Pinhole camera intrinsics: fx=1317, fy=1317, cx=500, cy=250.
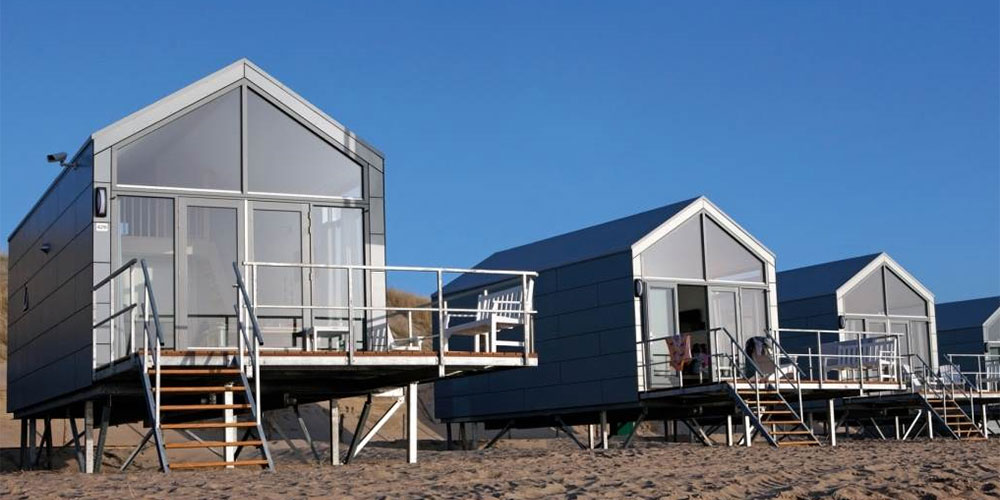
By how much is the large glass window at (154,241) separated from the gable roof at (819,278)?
15.4m

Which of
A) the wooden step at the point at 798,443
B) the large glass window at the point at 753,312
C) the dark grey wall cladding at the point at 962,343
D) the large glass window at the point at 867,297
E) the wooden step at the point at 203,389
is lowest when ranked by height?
the wooden step at the point at 798,443

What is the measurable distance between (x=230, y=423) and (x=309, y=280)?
355 centimetres

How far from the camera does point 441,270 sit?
1538cm

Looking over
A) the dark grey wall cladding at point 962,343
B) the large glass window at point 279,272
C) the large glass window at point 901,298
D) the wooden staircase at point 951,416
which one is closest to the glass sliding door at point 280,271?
the large glass window at point 279,272

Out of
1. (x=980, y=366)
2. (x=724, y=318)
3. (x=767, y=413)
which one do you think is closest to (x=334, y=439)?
(x=767, y=413)

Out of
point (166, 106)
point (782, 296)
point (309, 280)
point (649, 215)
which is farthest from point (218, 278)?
point (782, 296)

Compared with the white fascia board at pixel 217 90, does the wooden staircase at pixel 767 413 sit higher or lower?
lower

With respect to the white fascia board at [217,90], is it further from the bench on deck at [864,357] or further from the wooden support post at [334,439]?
the bench on deck at [864,357]

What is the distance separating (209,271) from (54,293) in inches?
131

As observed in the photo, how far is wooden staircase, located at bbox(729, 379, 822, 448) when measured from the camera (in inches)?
728

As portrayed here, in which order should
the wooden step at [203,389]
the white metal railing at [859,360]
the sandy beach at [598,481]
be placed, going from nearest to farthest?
the sandy beach at [598,481], the wooden step at [203,389], the white metal railing at [859,360]

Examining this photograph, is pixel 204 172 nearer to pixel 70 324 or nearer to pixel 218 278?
pixel 218 278

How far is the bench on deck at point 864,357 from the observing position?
2261 centimetres

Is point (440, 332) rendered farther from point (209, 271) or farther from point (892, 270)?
point (892, 270)
